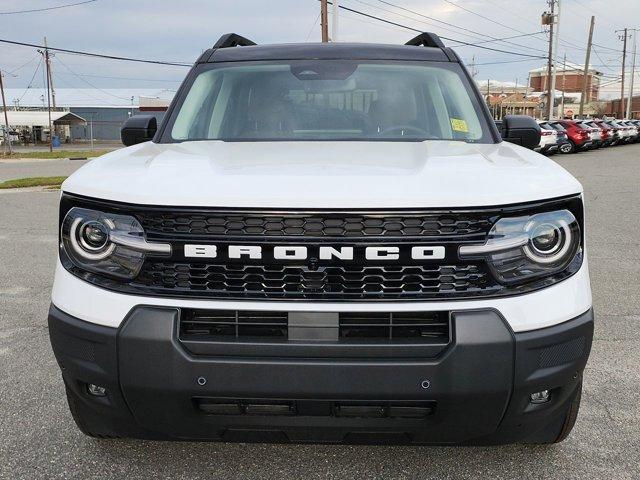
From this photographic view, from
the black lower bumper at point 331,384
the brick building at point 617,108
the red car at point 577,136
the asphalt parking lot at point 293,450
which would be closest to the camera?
the black lower bumper at point 331,384

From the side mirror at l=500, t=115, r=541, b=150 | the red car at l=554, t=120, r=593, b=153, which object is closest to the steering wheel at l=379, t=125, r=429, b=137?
the side mirror at l=500, t=115, r=541, b=150

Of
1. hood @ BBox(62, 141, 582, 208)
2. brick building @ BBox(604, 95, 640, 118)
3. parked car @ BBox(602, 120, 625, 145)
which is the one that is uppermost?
hood @ BBox(62, 141, 582, 208)

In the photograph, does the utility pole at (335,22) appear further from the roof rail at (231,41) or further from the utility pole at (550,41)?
the utility pole at (550,41)

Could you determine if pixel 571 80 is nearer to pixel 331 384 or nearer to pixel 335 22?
pixel 335 22

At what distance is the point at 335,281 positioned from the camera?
211 cm

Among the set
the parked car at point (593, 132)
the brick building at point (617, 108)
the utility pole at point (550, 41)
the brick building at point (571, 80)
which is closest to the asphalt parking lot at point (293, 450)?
the parked car at point (593, 132)

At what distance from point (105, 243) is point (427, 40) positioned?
275 cm

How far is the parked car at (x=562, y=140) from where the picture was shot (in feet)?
96.7

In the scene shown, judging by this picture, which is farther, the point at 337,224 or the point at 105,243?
the point at 105,243

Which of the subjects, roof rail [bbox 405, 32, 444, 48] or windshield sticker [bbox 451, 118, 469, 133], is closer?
windshield sticker [bbox 451, 118, 469, 133]

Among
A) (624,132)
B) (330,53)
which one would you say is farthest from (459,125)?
(624,132)

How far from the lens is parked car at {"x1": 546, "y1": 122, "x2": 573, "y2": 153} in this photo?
29469mm

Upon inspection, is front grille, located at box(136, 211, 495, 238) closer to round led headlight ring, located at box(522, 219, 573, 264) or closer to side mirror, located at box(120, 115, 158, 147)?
round led headlight ring, located at box(522, 219, 573, 264)

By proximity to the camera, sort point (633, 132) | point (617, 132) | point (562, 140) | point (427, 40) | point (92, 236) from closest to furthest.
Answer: point (92, 236)
point (427, 40)
point (562, 140)
point (617, 132)
point (633, 132)
